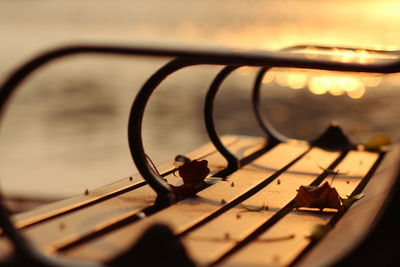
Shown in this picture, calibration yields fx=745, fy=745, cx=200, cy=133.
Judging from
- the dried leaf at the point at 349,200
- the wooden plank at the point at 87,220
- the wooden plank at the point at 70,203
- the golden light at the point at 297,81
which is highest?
the wooden plank at the point at 70,203

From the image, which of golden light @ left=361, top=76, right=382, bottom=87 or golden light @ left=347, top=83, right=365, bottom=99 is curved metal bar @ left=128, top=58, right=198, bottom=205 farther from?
golden light @ left=361, top=76, right=382, bottom=87

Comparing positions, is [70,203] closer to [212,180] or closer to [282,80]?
[212,180]

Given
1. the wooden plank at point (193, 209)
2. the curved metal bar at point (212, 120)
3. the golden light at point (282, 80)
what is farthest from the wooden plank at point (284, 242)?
the golden light at point (282, 80)

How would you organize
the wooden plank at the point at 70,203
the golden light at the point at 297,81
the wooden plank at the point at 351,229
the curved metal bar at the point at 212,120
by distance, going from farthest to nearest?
the golden light at the point at 297,81 < the curved metal bar at the point at 212,120 < the wooden plank at the point at 70,203 < the wooden plank at the point at 351,229

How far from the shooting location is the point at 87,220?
84.1 inches

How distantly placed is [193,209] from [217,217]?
121 millimetres

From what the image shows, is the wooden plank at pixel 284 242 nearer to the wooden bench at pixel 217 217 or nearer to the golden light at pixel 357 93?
the wooden bench at pixel 217 217

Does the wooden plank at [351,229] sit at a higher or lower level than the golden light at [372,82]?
higher

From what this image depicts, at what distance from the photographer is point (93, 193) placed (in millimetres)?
2531

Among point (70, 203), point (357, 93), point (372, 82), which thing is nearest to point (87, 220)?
point (70, 203)

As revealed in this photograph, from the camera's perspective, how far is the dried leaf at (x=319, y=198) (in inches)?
91.4

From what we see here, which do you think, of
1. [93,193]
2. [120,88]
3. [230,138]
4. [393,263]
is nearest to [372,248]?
[393,263]

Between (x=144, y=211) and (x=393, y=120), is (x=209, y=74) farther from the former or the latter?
(x=144, y=211)

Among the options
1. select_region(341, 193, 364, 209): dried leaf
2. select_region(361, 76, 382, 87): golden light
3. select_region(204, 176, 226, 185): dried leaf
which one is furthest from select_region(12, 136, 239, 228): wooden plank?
select_region(361, 76, 382, 87): golden light
